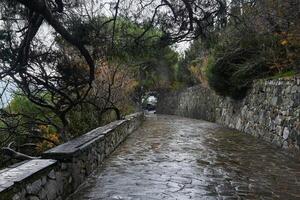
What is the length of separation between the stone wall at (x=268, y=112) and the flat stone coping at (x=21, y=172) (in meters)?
6.37

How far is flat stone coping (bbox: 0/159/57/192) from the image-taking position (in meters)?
3.51

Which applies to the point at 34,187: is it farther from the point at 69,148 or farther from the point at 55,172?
the point at 69,148

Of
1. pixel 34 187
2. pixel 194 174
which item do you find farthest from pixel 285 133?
pixel 34 187

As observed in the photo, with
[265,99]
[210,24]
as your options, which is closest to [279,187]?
[210,24]

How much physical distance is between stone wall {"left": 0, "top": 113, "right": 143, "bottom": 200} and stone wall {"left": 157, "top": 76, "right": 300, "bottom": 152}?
480 centimetres

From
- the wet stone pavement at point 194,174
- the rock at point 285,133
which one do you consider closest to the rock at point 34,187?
the wet stone pavement at point 194,174

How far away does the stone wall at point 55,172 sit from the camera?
143 inches

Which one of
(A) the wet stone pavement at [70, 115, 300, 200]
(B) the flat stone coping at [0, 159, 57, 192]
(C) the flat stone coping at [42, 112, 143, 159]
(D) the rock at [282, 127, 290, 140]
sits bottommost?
(A) the wet stone pavement at [70, 115, 300, 200]

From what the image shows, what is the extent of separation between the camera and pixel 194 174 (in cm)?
670

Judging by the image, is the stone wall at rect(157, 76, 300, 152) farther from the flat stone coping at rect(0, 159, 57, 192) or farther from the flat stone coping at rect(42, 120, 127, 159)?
the flat stone coping at rect(0, 159, 57, 192)

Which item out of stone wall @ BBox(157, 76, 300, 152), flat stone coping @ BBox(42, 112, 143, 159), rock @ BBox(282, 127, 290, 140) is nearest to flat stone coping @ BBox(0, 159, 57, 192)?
flat stone coping @ BBox(42, 112, 143, 159)

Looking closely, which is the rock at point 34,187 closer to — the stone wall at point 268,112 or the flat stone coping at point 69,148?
the flat stone coping at point 69,148

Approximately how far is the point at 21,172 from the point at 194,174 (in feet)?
11.4

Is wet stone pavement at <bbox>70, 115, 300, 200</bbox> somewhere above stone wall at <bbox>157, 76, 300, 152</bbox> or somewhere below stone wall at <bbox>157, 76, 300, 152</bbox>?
below
